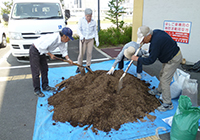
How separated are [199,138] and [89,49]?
3782 mm

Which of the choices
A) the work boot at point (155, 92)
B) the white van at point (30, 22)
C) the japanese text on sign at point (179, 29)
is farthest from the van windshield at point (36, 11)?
the work boot at point (155, 92)

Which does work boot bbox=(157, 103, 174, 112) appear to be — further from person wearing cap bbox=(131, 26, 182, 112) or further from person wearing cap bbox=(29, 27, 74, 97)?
person wearing cap bbox=(29, 27, 74, 97)

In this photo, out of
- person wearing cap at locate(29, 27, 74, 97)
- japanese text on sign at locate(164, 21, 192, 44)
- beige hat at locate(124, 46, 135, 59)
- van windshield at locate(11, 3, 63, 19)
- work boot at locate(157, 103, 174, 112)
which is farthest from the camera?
van windshield at locate(11, 3, 63, 19)

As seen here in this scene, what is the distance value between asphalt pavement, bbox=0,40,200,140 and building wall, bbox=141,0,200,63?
111 cm

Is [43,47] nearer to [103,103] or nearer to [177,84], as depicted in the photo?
[103,103]

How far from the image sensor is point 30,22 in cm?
575

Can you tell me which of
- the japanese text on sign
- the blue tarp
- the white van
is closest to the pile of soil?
the blue tarp

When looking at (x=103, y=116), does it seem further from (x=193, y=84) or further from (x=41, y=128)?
(x=193, y=84)

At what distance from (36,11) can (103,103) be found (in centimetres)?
486

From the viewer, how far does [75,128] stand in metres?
2.82

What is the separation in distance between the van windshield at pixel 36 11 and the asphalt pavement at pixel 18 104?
1.92 m

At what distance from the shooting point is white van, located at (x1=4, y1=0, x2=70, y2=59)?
5.68 m

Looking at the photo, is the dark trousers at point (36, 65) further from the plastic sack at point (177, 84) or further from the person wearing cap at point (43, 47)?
the plastic sack at point (177, 84)

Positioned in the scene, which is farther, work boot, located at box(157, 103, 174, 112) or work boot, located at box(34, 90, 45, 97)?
work boot, located at box(34, 90, 45, 97)
